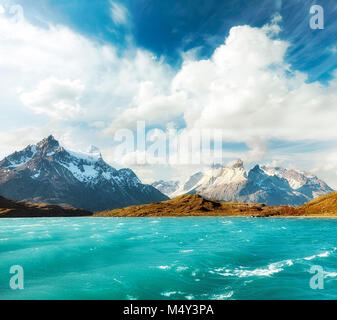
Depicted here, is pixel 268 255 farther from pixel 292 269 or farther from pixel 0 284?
pixel 0 284

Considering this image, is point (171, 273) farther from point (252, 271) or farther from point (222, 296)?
point (252, 271)

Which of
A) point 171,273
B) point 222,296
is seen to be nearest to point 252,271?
point 171,273

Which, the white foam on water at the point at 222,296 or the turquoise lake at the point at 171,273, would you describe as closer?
the white foam on water at the point at 222,296

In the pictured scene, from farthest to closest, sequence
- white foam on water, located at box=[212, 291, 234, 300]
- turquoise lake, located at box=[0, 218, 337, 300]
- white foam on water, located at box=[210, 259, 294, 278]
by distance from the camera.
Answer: white foam on water, located at box=[210, 259, 294, 278], turquoise lake, located at box=[0, 218, 337, 300], white foam on water, located at box=[212, 291, 234, 300]

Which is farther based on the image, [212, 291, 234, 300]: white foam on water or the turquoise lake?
the turquoise lake

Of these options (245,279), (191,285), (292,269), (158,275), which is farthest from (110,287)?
(292,269)

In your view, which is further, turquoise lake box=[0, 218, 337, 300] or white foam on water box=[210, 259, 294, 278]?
white foam on water box=[210, 259, 294, 278]

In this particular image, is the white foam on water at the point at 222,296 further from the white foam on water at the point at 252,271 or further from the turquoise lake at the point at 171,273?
the white foam on water at the point at 252,271

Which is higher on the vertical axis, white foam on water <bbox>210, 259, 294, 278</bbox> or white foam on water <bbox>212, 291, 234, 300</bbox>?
white foam on water <bbox>212, 291, 234, 300</bbox>

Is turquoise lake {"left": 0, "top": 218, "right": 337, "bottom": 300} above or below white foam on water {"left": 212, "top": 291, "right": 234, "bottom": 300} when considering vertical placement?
below

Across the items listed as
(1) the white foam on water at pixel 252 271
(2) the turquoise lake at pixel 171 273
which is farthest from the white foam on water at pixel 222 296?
(1) the white foam on water at pixel 252 271

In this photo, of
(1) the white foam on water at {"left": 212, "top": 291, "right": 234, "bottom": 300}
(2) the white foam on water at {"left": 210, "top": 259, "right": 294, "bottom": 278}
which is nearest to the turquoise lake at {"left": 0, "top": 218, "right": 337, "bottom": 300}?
(2) the white foam on water at {"left": 210, "top": 259, "right": 294, "bottom": 278}

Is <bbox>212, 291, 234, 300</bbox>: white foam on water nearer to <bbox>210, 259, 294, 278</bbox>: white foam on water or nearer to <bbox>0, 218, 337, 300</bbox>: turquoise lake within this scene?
<bbox>0, 218, 337, 300</bbox>: turquoise lake

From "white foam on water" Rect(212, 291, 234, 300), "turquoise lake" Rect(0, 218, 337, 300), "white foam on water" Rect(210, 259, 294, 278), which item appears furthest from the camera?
"white foam on water" Rect(210, 259, 294, 278)
